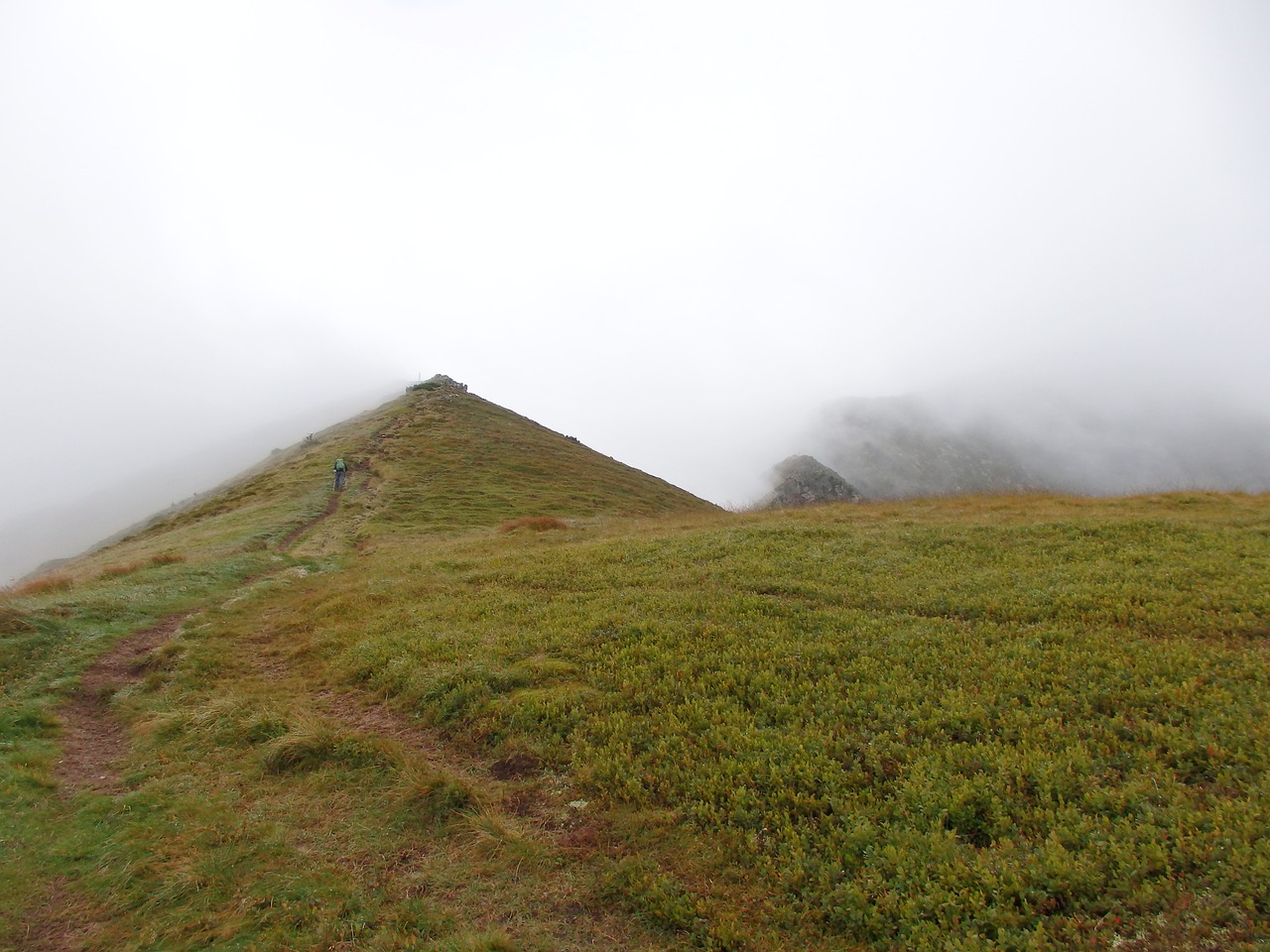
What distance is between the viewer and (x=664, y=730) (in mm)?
11242

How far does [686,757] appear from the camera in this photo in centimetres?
1031

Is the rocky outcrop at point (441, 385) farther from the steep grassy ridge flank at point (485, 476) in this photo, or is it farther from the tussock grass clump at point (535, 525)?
the tussock grass clump at point (535, 525)

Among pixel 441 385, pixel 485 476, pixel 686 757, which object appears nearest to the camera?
pixel 686 757

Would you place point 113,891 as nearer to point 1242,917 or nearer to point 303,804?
point 303,804

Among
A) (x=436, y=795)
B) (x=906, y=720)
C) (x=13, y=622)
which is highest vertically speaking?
(x=13, y=622)

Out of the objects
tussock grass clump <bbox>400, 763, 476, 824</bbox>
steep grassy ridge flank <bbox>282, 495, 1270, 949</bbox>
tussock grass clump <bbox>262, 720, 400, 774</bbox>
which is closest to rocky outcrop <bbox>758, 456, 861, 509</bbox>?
steep grassy ridge flank <bbox>282, 495, 1270, 949</bbox>

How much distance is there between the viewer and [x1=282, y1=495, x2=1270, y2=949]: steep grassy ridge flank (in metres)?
7.21

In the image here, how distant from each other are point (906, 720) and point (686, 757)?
152 inches

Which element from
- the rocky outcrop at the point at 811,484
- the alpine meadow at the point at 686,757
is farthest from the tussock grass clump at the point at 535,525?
the rocky outcrop at the point at 811,484

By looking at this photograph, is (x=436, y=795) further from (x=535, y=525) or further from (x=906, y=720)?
(x=535, y=525)

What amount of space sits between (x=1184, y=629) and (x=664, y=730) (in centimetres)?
1093

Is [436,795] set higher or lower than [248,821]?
lower

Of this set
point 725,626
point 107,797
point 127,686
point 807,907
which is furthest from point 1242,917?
point 127,686

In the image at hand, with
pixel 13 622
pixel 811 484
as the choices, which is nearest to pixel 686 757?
pixel 13 622
